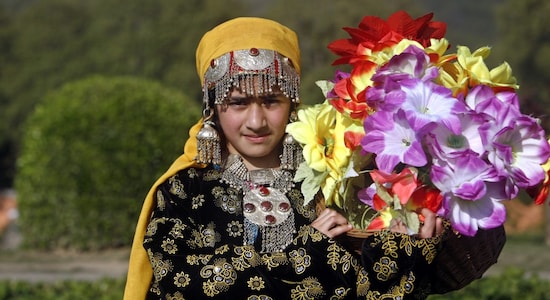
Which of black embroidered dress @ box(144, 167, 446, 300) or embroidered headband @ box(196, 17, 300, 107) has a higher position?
embroidered headband @ box(196, 17, 300, 107)

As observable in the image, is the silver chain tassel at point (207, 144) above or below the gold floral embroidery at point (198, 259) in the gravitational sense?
above

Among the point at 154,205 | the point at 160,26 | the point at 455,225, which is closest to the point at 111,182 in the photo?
the point at 154,205

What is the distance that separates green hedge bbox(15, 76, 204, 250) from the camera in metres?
9.65

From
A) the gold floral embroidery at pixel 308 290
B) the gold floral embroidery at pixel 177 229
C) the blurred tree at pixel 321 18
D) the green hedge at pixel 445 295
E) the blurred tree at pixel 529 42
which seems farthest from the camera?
the blurred tree at pixel 529 42

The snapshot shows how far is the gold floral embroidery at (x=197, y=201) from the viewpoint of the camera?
286cm

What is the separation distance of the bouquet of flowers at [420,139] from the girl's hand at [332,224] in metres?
0.03

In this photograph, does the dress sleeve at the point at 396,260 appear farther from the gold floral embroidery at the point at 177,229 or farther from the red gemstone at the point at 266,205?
the gold floral embroidery at the point at 177,229

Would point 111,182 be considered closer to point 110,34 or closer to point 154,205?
point 154,205

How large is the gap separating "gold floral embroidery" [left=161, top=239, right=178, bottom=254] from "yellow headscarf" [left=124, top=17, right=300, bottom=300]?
0.57ft

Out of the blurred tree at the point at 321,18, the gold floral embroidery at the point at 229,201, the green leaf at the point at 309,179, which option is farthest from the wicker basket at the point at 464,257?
the blurred tree at the point at 321,18

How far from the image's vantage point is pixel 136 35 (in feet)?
69.7

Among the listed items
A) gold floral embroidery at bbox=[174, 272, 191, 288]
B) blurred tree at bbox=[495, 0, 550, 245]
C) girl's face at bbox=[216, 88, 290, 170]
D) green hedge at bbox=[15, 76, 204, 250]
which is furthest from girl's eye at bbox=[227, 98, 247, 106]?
blurred tree at bbox=[495, 0, 550, 245]

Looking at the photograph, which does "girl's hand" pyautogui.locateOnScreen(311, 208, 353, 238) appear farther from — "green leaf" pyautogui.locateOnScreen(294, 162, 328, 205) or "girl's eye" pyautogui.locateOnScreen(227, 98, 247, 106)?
"girl's eye" pyautogui.locateOnScreen(227, 98, 247, 106)

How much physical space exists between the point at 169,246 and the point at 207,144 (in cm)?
36
